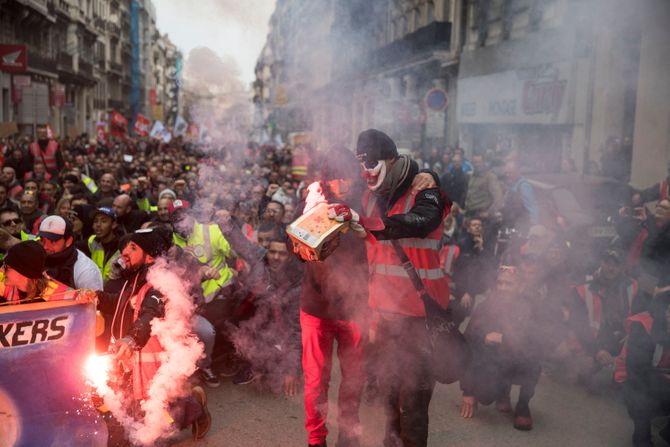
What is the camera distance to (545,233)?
6184 mm

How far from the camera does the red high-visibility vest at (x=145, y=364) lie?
3.73 m

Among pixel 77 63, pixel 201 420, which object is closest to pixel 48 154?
pixel 201 420

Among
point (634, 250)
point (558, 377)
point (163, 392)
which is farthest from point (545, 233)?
point (163, 392)

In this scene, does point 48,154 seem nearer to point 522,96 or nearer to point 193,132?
point 522,96

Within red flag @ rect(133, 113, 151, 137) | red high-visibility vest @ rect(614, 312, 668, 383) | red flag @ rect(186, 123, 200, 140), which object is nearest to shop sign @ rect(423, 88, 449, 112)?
red high-visibility vest @ rect(614, 312, 668, 383)

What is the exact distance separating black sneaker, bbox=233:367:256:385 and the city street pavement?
12 centimetres

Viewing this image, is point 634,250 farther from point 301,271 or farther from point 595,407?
point 301,271

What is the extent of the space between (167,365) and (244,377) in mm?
1476

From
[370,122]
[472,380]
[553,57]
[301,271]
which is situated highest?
[553,57]

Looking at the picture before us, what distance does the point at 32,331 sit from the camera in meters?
3.30

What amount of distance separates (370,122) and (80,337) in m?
7.27

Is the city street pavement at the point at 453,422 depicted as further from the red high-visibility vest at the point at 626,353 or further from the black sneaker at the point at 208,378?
the red high-visibility vest at the point at 626,353

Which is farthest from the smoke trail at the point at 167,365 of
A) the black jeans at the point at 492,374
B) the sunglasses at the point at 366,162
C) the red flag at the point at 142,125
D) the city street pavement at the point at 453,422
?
the red flag at the point at 142,125

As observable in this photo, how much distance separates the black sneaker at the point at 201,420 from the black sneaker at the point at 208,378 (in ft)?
3.22
